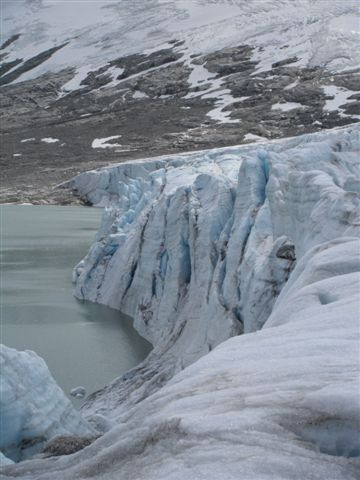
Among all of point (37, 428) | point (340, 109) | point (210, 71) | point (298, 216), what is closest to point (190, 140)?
point (340, 109)

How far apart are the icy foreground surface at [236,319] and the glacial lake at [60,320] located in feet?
1.85

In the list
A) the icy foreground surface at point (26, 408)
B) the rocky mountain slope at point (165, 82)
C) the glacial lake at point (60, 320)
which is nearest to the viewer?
the icy foreground surface at point (26, 408)

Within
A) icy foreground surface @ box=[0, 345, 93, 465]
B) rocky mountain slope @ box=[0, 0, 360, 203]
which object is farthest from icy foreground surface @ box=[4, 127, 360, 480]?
rocky mountain slope @ box=[0, 0, 360, 203]

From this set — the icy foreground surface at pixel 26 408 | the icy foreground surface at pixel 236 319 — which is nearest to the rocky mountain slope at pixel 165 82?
the icy foreground surface at pixel 236 319

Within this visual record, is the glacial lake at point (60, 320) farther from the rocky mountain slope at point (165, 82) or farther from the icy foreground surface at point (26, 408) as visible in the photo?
the rocky mountain slope at point (165, 82)

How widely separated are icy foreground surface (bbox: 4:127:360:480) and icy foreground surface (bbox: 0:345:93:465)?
1.58ft

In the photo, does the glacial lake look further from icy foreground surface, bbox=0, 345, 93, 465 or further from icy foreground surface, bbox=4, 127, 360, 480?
icy foreground surface, bbox=0, 345, 93, 465

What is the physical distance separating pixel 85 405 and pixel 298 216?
152 inches

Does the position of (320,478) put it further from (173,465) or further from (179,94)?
(179,94)

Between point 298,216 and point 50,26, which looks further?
point 50,26

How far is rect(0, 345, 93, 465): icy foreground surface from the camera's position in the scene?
4535mm

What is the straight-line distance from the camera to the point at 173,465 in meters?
Result: 2.73

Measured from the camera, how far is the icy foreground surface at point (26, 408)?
179 inches

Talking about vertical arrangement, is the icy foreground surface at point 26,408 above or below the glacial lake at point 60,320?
above
